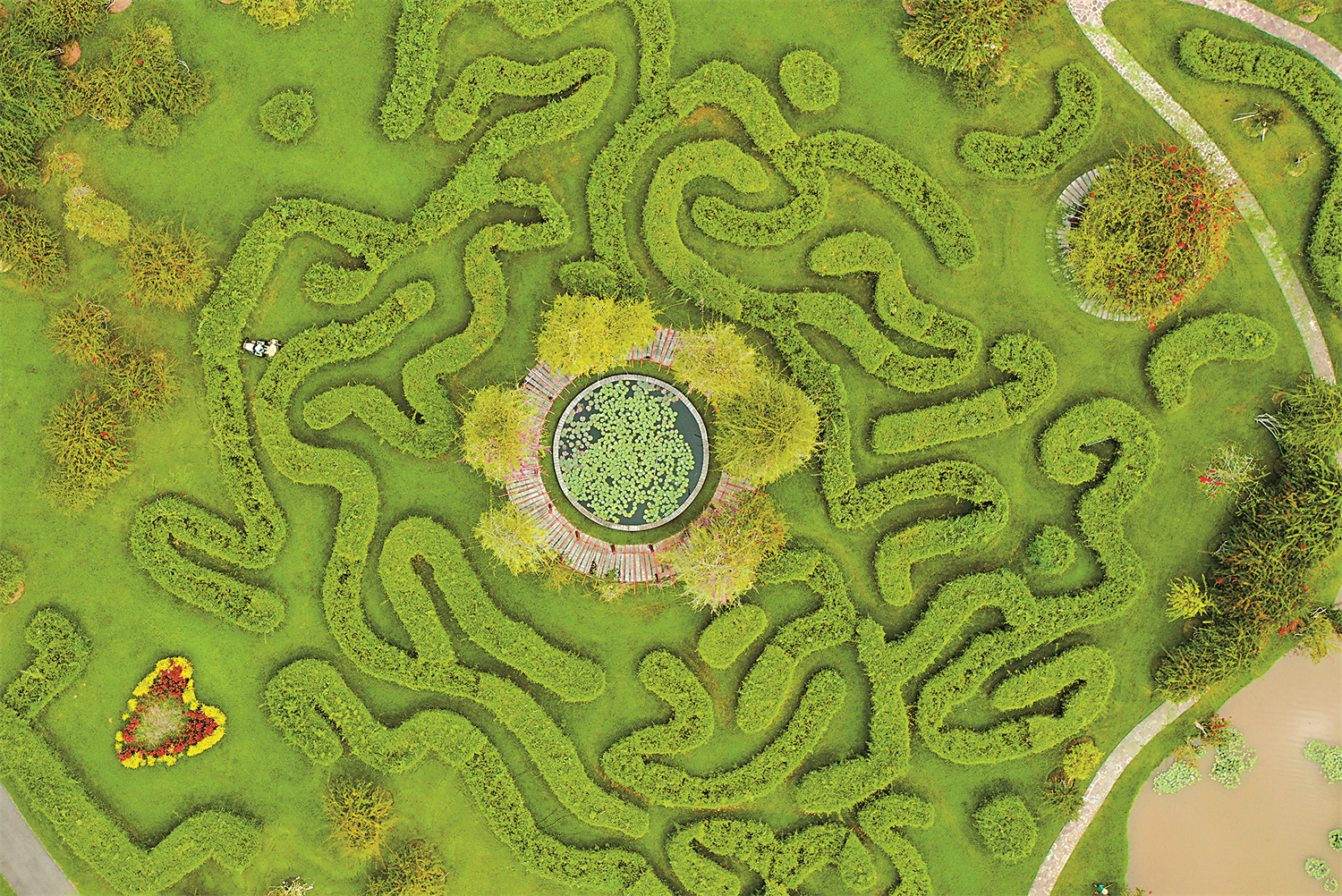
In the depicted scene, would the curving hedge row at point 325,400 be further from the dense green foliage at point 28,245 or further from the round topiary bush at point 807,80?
the round topiary bush at point 807,80

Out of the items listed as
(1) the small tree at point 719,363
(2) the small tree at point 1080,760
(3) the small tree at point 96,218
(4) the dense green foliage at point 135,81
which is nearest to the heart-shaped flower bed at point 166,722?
(3) the small tree at point 96,218

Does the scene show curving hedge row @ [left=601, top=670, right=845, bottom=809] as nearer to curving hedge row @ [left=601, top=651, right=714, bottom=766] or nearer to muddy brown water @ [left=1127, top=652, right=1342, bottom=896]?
curving hedge row @ [left=601, top=651, right=714, bottom=766]

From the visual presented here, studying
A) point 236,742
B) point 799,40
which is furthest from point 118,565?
point 799,40

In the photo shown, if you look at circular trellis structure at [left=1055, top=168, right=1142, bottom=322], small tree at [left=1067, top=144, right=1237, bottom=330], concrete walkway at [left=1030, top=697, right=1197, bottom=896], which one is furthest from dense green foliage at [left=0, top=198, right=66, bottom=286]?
concrete walkway at [left=1030, top=697, right=1197, bottom=896]

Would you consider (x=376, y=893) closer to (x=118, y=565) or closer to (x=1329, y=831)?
(x=118, y=565)

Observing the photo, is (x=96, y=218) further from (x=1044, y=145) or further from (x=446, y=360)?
(x=1044, y=145)

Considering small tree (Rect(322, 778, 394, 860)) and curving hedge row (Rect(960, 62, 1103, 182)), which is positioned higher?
curving hedge row (Rect(960, 62, 1103, 182))
